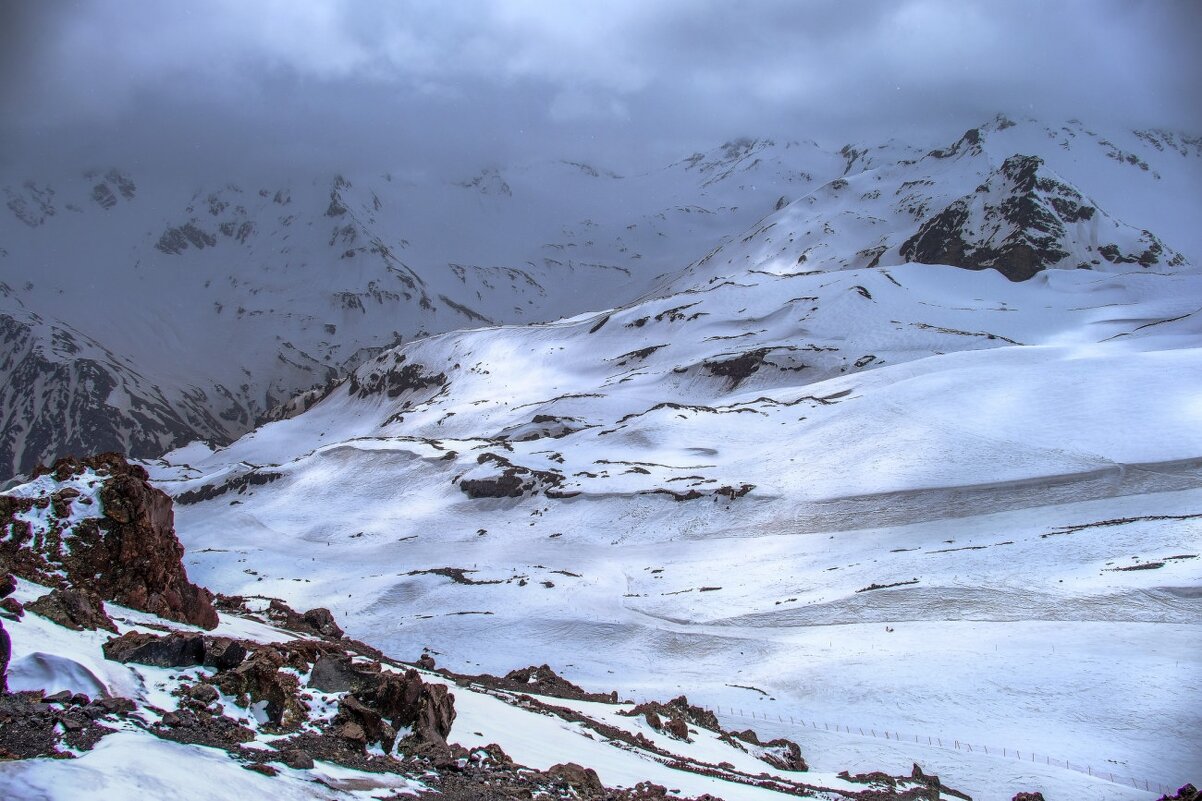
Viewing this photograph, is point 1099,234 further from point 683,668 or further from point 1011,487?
point 683,668

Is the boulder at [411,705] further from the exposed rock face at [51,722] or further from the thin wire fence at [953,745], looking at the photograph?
the thin wire fence at [953,745]

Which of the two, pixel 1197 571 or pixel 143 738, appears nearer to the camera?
pixel 143 738

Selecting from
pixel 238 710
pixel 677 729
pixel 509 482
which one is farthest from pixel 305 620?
pixel 509 482

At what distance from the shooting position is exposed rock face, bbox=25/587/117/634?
1341 cm

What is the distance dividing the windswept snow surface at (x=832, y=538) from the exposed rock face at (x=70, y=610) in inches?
706

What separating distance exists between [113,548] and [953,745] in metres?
21.6

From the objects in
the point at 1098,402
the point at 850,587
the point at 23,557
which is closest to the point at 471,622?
the point at 850,587

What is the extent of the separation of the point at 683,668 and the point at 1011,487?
2474 cm

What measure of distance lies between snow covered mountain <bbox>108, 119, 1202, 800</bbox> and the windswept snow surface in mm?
180

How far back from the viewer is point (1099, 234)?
157500mm

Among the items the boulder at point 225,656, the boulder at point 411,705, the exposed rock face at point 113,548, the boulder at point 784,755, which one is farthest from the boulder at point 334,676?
the boulder at point 784,755

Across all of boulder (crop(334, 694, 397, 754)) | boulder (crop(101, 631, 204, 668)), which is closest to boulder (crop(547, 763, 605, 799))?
boulder (crop(334, 694, 397, 754))

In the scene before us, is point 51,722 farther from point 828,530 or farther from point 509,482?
point 509,482

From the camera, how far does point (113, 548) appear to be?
18.8 meters
